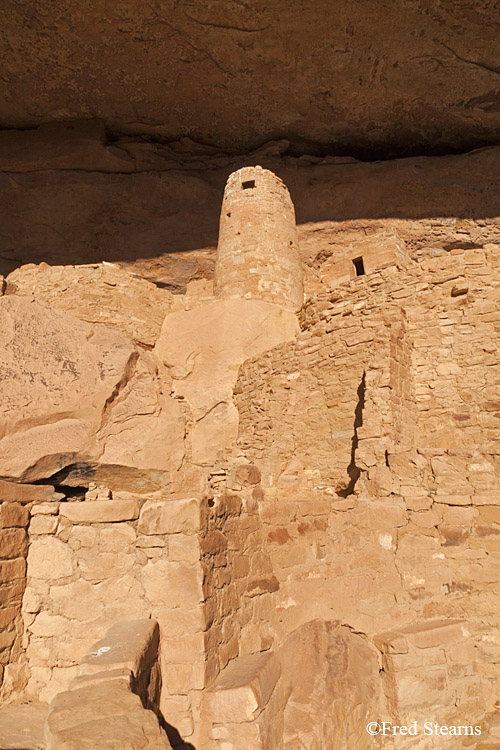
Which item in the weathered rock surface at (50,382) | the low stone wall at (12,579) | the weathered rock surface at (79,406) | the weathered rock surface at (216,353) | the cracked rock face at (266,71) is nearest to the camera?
the low stone wall at (12,579)

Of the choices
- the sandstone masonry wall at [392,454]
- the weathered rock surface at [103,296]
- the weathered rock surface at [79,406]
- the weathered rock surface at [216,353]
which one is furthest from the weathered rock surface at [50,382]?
the sandstone masonry wall at [392,454]

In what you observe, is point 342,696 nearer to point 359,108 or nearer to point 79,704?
point 79,704

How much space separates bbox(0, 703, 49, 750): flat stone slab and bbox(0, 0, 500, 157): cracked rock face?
11617 millimetres

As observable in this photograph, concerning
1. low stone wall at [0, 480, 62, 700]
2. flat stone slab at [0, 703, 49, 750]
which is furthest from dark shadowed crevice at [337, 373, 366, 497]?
flat stone slab at [0, 703, 49, 750]

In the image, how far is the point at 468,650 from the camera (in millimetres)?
4406

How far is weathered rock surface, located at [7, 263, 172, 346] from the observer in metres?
10.5

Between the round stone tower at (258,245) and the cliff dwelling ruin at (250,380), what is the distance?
7 cm

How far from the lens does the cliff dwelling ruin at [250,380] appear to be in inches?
124

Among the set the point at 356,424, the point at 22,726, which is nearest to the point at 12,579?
the point at 22,726

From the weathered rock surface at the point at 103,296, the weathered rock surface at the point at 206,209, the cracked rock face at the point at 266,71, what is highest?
the cracked rock face at the point at 266,71

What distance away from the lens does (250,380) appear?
873cm

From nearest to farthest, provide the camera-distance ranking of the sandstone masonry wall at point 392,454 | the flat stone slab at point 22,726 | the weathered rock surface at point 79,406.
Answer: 1. the flat stone slab at point 22,726
2. the sandstone masonry wall at point 392,454
3. the weathered rock surface at point 79,406

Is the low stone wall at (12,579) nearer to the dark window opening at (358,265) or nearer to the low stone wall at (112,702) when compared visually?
the low stone wall at (112,702)

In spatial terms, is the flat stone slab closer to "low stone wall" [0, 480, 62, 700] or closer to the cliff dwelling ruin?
the cliff dwelling ruin
